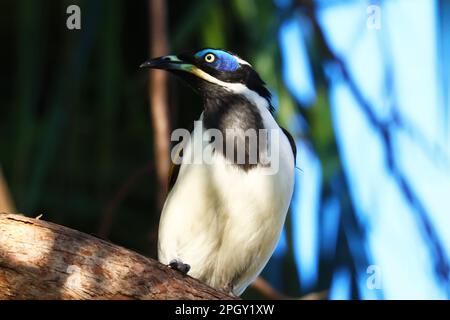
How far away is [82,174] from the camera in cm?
692

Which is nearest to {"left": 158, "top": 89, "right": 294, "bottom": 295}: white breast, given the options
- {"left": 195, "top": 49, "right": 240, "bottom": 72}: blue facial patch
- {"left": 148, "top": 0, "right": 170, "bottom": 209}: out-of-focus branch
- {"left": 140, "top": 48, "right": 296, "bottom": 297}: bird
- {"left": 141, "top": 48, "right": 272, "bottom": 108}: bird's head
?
{"left": 140, "top": 48, "right": 296, "bottom": 297}: bird

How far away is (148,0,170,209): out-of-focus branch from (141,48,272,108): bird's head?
0.70 feet

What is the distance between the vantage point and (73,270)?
3.88 metres

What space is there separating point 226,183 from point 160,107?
0.52 metres

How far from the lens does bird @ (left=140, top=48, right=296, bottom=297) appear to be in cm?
495

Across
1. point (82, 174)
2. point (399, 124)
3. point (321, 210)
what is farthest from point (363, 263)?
point (82, 174)

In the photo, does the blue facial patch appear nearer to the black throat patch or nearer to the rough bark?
the black throat patch

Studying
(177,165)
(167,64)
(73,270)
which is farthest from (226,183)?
(73,270)

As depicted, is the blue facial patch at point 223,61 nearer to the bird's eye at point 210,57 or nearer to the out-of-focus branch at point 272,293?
the bird's eye at point 210,57

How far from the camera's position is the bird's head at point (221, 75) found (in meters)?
5.34

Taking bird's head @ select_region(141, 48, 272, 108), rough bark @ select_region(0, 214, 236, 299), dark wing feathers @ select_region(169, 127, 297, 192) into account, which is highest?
bird's head @ select_region(141, 48, 272, 108)

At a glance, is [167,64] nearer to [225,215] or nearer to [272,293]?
[225,215]

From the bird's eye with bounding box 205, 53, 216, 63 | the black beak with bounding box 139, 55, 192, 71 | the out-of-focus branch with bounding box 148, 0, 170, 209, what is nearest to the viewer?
the out-of-focus branch with bounding box 148, 0, 170, 209

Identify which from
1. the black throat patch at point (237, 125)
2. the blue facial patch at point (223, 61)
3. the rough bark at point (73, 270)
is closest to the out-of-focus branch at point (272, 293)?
the black throat patch at point (237, 125)
